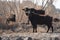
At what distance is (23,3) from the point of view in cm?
1684

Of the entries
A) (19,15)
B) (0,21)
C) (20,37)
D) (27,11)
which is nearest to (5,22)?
(0,21)

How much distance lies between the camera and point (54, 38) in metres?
8.39

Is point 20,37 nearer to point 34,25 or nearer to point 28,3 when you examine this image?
point 34,25

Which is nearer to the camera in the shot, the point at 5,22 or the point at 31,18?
the point at 31,18

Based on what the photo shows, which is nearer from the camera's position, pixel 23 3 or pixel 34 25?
pixel 34 25

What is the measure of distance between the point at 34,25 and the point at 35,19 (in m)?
0.30

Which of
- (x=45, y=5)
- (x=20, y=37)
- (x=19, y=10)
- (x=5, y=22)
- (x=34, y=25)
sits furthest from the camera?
(x=45, y=5)

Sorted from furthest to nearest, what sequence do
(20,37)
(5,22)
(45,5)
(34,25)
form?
(45,5), (5,22), (34,25), (20,37)

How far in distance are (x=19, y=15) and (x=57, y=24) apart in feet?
8.98

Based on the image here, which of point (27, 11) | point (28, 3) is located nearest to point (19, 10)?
point (28, 3)

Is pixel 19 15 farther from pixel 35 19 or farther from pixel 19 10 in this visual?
pixel 35 19

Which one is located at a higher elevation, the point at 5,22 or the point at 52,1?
the point at 52,1

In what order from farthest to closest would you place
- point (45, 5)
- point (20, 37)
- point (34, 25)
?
1. point (45, 5)
2. point (34, 25)
3. point (20, 37)

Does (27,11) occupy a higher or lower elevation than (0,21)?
higher
